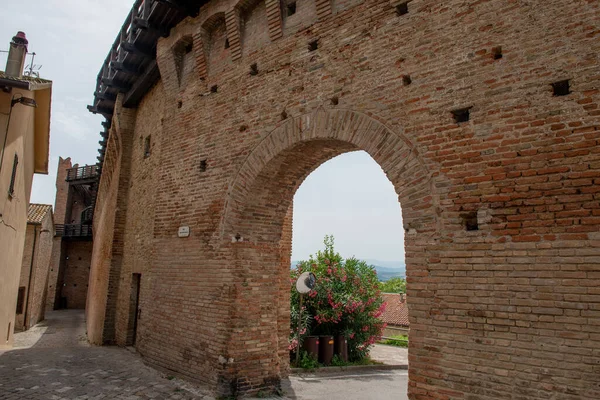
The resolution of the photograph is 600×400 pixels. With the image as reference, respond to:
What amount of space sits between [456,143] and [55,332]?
1797 centimetres

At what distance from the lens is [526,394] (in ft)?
12.3

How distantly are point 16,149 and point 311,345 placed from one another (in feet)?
26.3

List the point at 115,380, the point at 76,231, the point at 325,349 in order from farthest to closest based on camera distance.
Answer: the point at 76,231
the point at 325,349
the point at 115,380

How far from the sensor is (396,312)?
26.8 meters

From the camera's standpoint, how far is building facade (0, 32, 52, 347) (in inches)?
283

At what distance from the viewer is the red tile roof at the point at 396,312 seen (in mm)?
24945

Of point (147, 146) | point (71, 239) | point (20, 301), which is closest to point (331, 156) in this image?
point (147, 146)

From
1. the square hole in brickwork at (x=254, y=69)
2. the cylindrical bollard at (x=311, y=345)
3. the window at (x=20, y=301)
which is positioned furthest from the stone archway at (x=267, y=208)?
the window at (x=20, y=301)

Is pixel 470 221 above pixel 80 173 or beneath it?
beneath

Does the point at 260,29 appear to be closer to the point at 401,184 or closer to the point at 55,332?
the point at 401,184

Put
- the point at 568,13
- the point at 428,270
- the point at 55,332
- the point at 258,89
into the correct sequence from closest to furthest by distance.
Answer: the point at 568,13, the point at 428,270, the point at 258,89, the point at 55,332

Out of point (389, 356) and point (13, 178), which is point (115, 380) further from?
point (389, 356)

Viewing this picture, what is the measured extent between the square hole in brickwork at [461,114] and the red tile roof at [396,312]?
20078 mm

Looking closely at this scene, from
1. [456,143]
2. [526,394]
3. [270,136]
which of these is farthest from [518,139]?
[270,136]
